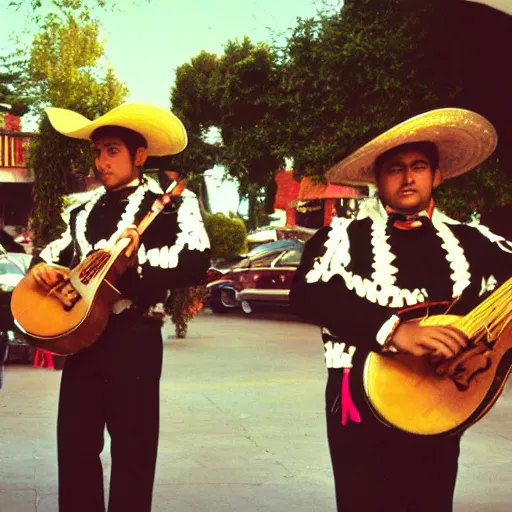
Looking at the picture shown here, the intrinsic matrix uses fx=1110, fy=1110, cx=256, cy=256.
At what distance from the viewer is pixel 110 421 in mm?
4395

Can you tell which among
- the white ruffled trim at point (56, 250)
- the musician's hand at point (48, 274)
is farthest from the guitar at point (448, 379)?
the white ruffled trim at point (56, 250)

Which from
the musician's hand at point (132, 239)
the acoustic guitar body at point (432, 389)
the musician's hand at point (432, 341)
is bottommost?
the acoustic guitar body at point (432, 389)

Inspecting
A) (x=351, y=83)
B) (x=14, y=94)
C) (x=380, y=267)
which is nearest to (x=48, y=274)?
(x=380, y=267)

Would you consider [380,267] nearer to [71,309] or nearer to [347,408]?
[347,408]

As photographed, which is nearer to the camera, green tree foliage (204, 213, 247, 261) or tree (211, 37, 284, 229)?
tree (211, 37, 284, 229)

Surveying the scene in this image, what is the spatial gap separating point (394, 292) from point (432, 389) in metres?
0.38

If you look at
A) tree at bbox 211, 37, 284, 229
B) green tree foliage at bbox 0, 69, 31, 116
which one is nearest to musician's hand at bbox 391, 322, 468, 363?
tree at bbox 211, 37, 284, 229

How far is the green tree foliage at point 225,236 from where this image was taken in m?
28.7

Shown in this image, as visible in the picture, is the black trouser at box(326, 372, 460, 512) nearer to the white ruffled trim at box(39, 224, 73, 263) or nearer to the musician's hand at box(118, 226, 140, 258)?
the musician's hand at box(118, 226, 140, 258)

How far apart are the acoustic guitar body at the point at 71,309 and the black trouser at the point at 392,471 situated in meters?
1.20

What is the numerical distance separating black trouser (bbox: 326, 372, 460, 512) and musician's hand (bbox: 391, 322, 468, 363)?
28cm

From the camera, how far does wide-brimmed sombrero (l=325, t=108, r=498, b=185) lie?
149 inches

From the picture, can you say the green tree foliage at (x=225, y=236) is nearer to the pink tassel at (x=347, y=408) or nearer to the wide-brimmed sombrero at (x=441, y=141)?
the wide-brimmed sombrero at (x=441, y=141)

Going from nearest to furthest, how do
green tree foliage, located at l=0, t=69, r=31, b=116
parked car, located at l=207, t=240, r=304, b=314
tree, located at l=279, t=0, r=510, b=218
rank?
tree, located at l=279, t=0, r=510, b=218, parked car, located at l=207, t=240, r=304, b=314, green tree foliage, located at l=0, t=69, r=31, b=116
